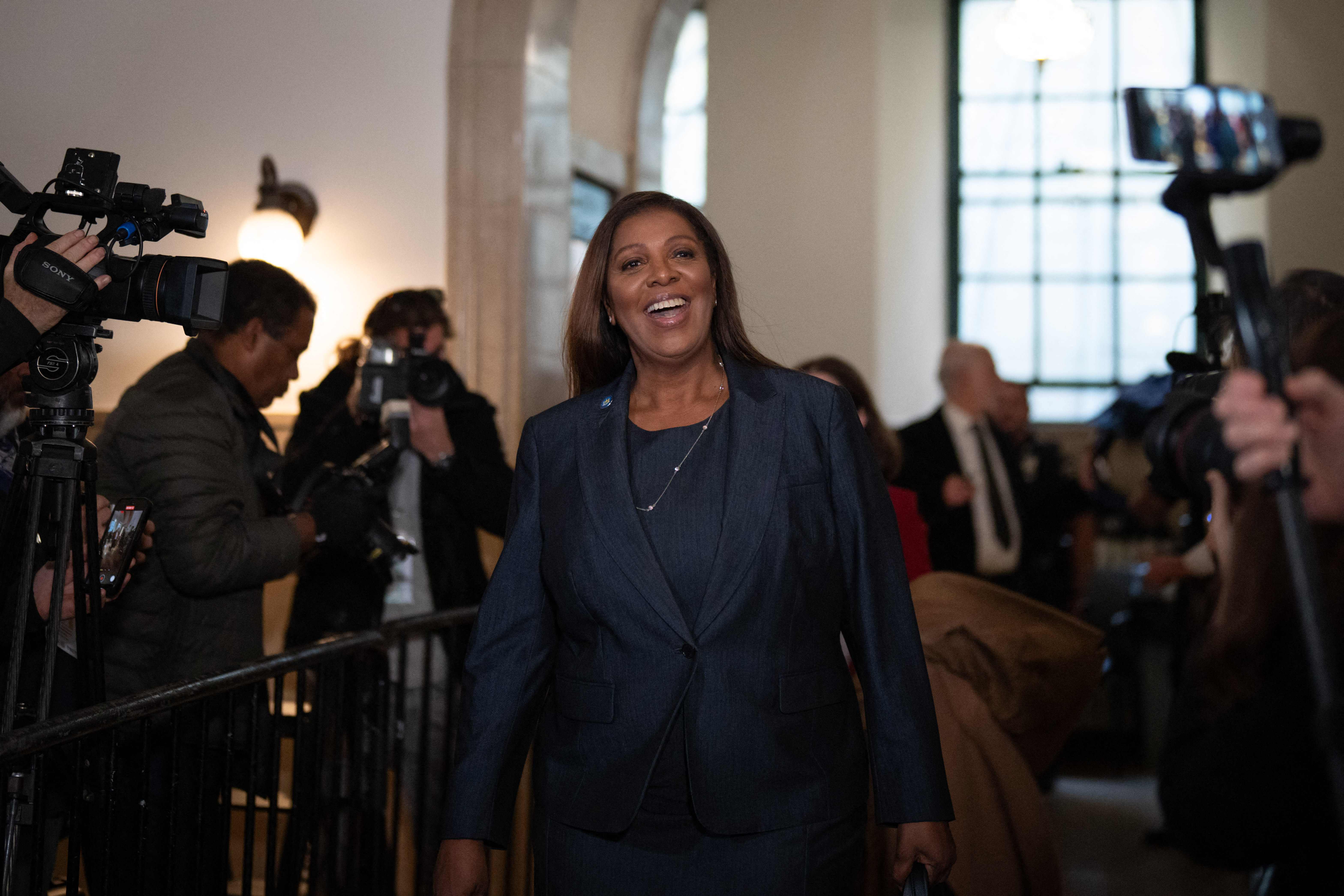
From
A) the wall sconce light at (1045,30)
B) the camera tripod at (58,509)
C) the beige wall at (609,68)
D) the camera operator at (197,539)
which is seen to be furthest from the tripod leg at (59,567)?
the wall sconce light at (1045,30)

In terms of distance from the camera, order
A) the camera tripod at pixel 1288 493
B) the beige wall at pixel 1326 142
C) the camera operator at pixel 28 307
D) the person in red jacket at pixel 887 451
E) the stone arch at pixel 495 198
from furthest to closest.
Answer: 1. the beige wall at pixel 1326 142
2. the stone arch at pixel 495 198
3. the person in red jacket at pixel 887 451
4. the camera operator at pixel 28 307
5. the camera tripod at pixel 1288 493

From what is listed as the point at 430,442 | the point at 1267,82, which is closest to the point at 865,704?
the point at 430,442

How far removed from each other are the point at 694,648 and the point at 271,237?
10.7 feet

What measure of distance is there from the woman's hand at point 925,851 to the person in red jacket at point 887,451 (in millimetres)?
1408

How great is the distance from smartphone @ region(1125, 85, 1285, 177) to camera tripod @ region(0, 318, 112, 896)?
5.50 feet

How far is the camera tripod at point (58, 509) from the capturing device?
2006 millimetres

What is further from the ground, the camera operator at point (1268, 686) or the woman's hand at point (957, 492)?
the woman's hand at point (957, 492)

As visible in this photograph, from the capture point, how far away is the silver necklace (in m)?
1.86

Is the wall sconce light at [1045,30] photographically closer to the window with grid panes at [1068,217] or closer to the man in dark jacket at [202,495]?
the window with grid panes at [1068,217]

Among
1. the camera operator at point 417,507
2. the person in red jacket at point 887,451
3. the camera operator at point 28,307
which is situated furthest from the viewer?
the camera operator at point 417,507

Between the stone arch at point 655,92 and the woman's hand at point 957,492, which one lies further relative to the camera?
the stone arch at point 655,92

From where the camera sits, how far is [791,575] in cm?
177

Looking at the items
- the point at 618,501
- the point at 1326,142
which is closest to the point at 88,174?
the point at 618,501

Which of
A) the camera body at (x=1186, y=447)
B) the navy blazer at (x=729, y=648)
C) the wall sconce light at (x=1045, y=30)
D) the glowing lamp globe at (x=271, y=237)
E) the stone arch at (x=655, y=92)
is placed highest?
the wall sconce light at (x=1045, y=30)
